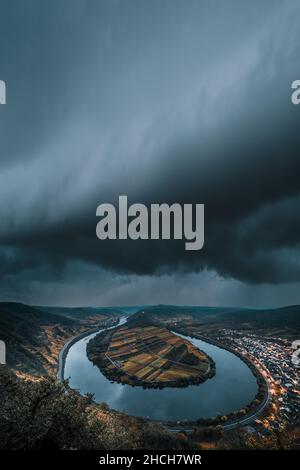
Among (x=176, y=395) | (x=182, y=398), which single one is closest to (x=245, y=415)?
(x=182, y=398)

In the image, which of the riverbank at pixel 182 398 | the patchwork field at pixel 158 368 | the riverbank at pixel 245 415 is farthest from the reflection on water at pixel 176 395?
the riverbank at pixel 245 415

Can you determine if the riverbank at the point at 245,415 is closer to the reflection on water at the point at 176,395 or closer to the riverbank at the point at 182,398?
the riverbank at the point at 182,398

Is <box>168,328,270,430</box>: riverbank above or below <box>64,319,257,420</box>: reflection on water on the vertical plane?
above

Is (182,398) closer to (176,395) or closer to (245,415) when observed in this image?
(176,395)

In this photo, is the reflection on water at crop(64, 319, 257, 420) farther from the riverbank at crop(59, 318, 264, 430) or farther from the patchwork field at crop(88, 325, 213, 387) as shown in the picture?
the patchwork field at crop(88, 325, 213, 387)

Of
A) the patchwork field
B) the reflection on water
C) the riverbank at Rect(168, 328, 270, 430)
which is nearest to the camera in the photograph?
the riverbank at Rect(168, 328, 270, 430)

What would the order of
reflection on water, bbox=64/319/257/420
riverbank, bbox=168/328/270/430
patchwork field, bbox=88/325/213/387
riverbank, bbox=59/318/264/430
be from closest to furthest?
1. riverbank, bbox=168/328/270/430
2. riverbank, bbox=59/318/264/430
3. reflection on water, bbox=64/319/257/420
4. patchwork field, bbox=88/325/213/387

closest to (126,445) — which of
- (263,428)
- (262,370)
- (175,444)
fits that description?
(175,444)

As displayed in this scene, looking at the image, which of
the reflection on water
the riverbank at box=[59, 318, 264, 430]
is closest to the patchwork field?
the reflection on water
